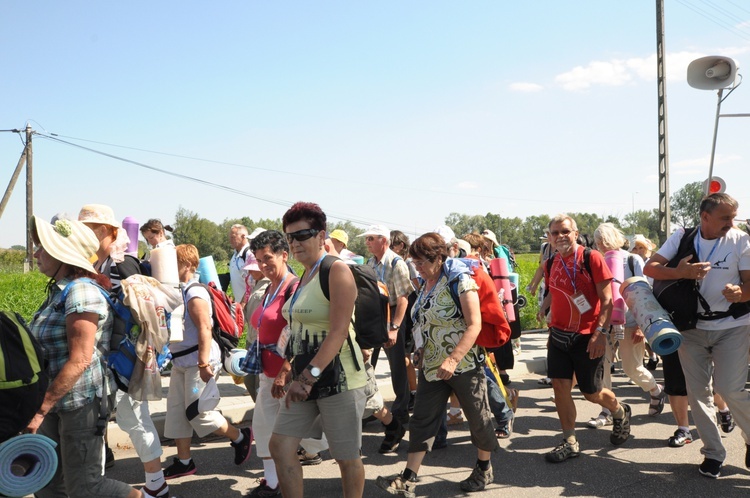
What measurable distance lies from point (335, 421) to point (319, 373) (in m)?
0.32

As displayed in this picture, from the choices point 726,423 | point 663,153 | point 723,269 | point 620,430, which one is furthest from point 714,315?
point 663,153

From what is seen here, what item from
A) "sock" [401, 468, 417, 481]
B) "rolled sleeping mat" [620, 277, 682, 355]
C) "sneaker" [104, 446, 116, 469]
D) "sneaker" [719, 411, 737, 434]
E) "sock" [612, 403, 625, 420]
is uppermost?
"rolled sleeping mat" [620, 277, 682, 355]

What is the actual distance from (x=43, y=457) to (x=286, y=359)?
1364mm

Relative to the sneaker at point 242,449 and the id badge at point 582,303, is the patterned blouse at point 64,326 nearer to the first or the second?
the sneaker at point 242,449

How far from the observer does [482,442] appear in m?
4.50

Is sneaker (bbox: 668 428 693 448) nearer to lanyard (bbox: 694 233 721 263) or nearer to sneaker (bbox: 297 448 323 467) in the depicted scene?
lanyard (bbox: 694 233 721 263)

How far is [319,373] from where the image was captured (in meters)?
3.36

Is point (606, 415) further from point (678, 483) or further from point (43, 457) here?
point (43, 457)

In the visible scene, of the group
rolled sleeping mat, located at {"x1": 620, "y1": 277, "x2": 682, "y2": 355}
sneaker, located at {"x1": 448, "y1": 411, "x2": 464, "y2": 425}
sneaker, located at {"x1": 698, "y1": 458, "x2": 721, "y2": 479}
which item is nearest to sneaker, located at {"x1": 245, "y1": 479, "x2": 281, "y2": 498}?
sneaker, located at {"x1": 448, "y1": 411, "x2": 464, "y2": 425}

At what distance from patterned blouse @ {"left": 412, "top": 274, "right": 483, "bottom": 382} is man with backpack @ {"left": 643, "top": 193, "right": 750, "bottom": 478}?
1543 mm

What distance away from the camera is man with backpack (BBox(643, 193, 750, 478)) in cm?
454

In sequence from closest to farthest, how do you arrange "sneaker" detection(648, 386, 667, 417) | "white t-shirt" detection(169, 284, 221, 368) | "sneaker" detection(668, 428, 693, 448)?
"white t-shirt" detection(169, 284, 221, 368) → "sneaker" detection(668, 428, 693, 448) → "sneaker" detection(648, 386, 667, 417)

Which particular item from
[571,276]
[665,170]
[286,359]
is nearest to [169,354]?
[286,359]

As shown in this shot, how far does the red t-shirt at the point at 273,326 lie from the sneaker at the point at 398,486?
106 cm
